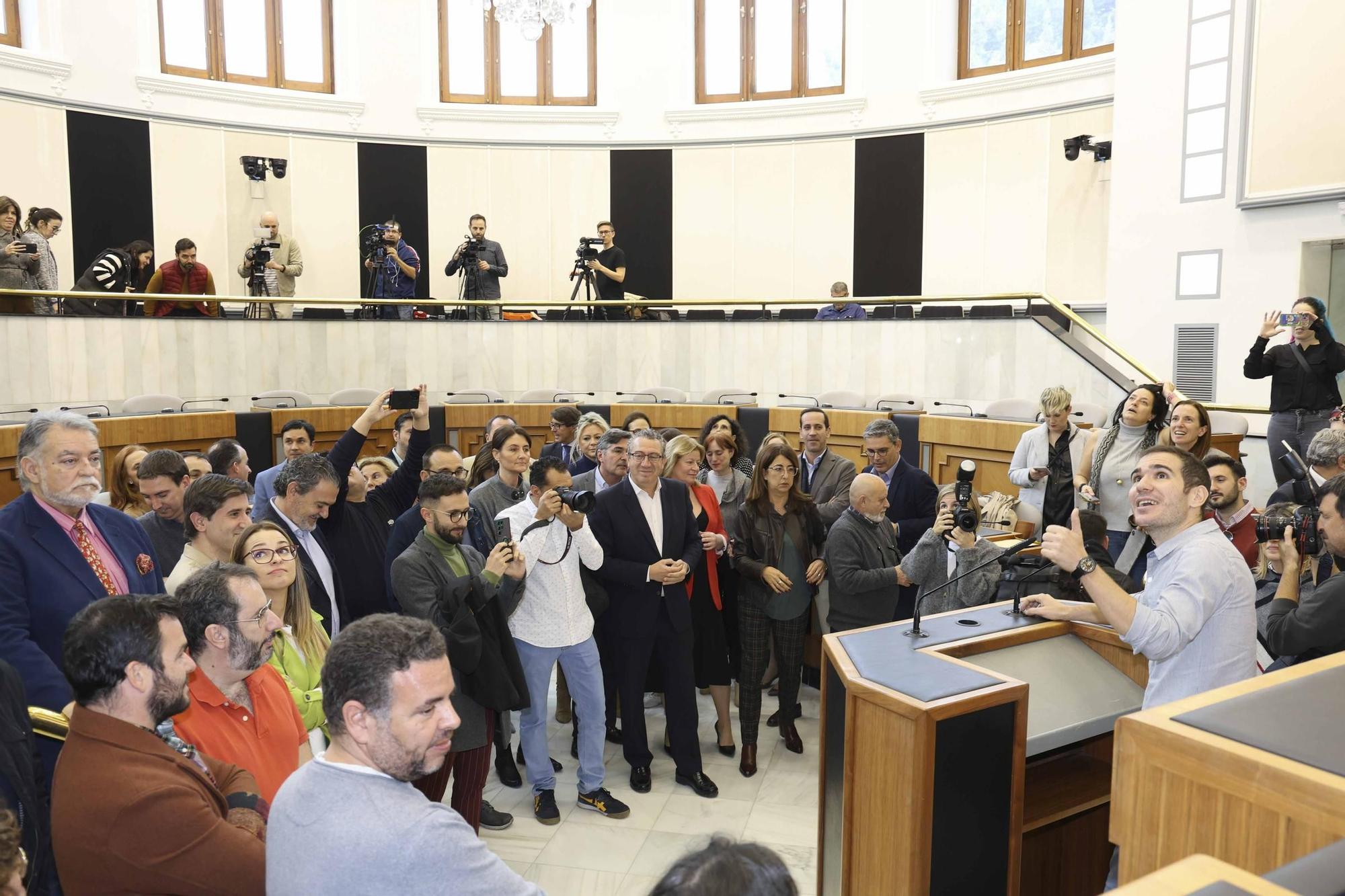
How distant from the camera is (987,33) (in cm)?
1145

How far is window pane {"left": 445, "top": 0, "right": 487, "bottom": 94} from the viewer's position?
1279 centimetres

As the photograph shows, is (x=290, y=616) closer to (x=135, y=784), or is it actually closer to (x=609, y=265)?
(x=135, y=784)

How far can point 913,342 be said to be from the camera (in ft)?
29.5

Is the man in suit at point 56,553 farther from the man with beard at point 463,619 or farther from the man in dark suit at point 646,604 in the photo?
the man in dark suit at point 646,604

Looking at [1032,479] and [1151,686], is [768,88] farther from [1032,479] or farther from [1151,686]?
[1151,686]

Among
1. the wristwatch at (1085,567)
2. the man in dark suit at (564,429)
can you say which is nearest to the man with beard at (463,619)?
the wristwatch at (1085,567)

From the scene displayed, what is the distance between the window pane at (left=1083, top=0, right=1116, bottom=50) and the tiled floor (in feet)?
30.4

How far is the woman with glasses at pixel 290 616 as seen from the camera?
8.63 feet

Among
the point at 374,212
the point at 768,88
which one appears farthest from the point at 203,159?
the point at 768,88

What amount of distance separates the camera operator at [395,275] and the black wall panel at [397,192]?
2296 mm

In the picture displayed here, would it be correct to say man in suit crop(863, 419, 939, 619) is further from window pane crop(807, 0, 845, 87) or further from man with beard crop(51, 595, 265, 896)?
window pane crop(807, 0, 845, 87)

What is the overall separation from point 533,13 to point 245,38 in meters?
4.02

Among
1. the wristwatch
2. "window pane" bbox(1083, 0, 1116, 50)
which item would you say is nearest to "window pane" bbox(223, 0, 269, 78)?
"window pane" bbox(1083, 0, 1116, 50)

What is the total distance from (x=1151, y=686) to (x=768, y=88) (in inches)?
457
